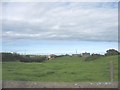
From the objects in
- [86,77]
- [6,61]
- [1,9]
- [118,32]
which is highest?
[1,9]

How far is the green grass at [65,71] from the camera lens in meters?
6.38

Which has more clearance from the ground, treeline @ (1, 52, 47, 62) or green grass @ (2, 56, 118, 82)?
treeline @ (1, 52, 47, 62)

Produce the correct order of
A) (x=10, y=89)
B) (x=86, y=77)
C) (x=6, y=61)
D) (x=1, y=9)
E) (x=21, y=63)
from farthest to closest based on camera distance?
(x=86, y=77) → (x=21, y=63) → (x=6, y=61) → (x=10, y=89) → (x=1, y=9)

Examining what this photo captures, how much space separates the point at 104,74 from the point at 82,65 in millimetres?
556

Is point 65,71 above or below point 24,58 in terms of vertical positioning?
below

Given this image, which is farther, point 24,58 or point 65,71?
point 65,71

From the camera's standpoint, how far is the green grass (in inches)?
251

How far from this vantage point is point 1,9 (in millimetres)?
3932

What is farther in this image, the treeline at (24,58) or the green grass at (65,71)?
the green grass at (65,71)

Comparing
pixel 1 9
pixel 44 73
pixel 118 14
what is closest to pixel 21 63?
pixel 44 73

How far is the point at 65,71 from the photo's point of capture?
Result: 708 cm

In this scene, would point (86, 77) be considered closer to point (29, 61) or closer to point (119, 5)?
point (29, 61)

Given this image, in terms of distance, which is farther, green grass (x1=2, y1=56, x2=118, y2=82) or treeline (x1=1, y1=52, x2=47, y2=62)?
green grass (x1=2, y1=56, x2=118, y2=82)

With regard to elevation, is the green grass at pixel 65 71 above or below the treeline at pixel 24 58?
below
